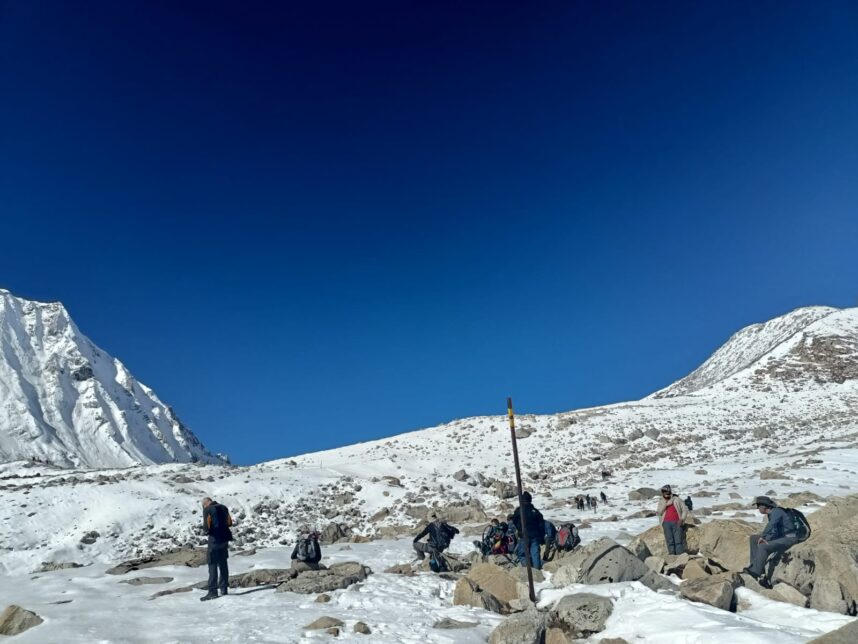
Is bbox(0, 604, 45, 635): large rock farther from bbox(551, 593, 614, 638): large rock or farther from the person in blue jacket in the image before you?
the person in blue jacket

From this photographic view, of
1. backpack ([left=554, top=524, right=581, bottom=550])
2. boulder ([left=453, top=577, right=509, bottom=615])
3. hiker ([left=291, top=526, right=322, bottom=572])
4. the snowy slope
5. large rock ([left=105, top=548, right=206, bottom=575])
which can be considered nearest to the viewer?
boulder ([left=453, top=577, right=509, bottom=615])

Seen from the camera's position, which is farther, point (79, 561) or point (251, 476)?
point (251, 476)

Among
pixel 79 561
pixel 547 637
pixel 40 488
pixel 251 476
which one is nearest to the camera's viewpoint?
pixel 547 637

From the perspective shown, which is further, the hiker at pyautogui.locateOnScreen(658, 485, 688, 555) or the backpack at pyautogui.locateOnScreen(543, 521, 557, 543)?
the backpack at pyautogui.locateOnScreen(543, 521, 557, 543)

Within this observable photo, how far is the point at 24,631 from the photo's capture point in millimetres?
9875

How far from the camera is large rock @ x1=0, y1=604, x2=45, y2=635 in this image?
980 centimetres

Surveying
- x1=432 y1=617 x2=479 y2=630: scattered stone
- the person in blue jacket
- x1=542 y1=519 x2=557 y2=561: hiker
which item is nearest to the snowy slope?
x1=542 y1=519 x2=557 y2=561: hiker

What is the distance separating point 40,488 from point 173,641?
2791 centimetres

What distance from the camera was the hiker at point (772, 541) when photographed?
11.0 metres

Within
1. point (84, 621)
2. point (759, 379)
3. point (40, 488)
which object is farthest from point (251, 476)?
point (759, 379)

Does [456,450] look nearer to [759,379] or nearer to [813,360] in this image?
[759,379]

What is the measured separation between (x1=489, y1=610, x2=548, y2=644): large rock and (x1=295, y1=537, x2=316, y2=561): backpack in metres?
7.51

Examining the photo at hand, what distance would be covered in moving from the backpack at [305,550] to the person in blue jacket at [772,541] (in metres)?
10.8

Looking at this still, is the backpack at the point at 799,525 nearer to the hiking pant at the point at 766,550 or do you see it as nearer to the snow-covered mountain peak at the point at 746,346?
the hiking pant at the point at 766,550
